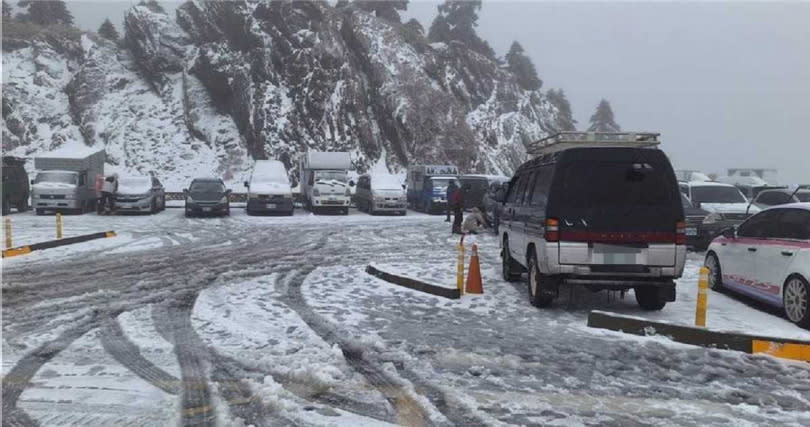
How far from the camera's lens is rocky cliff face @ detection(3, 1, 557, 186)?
4788 cm

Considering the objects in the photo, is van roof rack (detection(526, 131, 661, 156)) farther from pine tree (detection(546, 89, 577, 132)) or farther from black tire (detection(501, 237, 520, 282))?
pine tree (detection(546, 89, 577, 132))

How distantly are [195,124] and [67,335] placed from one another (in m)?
46.4

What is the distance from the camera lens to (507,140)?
57.8m

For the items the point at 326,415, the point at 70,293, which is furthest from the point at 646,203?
the point at 70,293

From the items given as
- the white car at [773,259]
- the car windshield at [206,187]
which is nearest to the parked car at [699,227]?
the white car at [773,259]

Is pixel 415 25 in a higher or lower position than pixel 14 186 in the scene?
higher

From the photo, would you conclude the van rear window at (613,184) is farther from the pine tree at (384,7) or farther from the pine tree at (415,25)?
the pine tree at (415,25)

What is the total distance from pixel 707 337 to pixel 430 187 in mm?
22809

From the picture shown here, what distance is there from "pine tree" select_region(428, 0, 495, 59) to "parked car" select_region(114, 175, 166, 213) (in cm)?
5325

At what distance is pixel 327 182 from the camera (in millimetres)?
27219

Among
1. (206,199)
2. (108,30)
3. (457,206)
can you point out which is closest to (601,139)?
(457,206)

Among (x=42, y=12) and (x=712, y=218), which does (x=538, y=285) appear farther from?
(x=42, y=12)

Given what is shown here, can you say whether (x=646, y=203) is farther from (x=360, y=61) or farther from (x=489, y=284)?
(x=360, y=61)

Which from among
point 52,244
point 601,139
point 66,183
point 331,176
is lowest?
point 52,244
